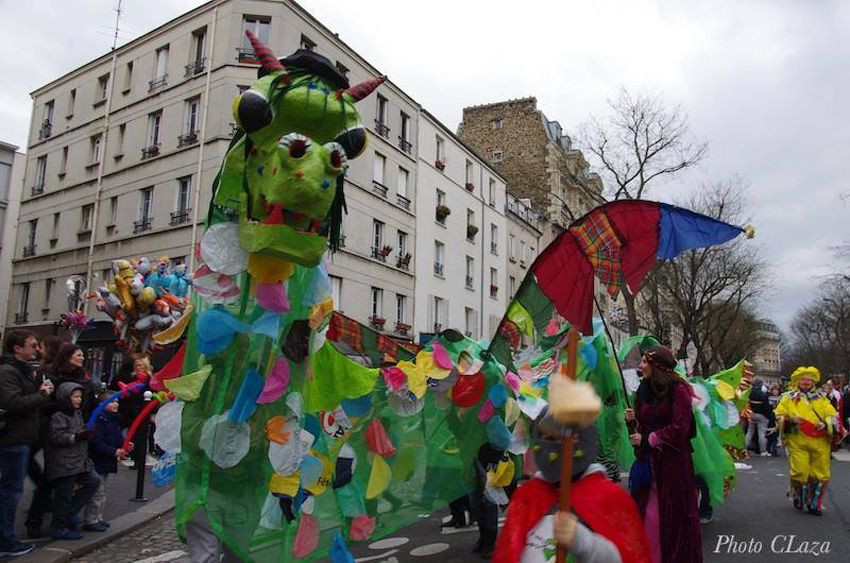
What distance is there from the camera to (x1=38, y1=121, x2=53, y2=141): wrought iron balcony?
24.9 metres

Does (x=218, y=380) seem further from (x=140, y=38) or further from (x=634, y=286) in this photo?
(x=140, y=38)

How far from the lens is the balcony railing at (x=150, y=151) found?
2033 centimetres

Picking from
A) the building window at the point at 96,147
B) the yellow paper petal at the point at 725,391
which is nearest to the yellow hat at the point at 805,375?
the yellow paper petal at the point at 725,391

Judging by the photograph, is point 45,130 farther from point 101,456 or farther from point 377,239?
A: point 101,456

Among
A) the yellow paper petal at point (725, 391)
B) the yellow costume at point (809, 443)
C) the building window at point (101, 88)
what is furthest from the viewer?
the building window at point (101, 88)

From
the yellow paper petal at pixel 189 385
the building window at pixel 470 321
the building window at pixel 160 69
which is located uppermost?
the building window at pixel 160 69

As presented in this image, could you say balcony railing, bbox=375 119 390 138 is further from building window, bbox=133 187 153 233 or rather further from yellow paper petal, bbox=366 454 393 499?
yellow paper petal, bbox=366 454 393 499

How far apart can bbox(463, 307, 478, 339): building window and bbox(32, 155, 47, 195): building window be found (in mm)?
17283

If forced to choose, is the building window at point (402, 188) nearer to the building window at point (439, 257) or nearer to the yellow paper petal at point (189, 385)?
the building window at point (439, 257)

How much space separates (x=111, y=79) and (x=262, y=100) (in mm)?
23036

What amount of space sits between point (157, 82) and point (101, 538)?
1854 cm

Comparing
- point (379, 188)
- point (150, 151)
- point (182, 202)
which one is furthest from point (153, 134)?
point (379, 188)

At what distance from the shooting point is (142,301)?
9977 mm

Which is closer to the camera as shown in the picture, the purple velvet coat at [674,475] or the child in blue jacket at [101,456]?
the purple velvet coat at [674,475]
